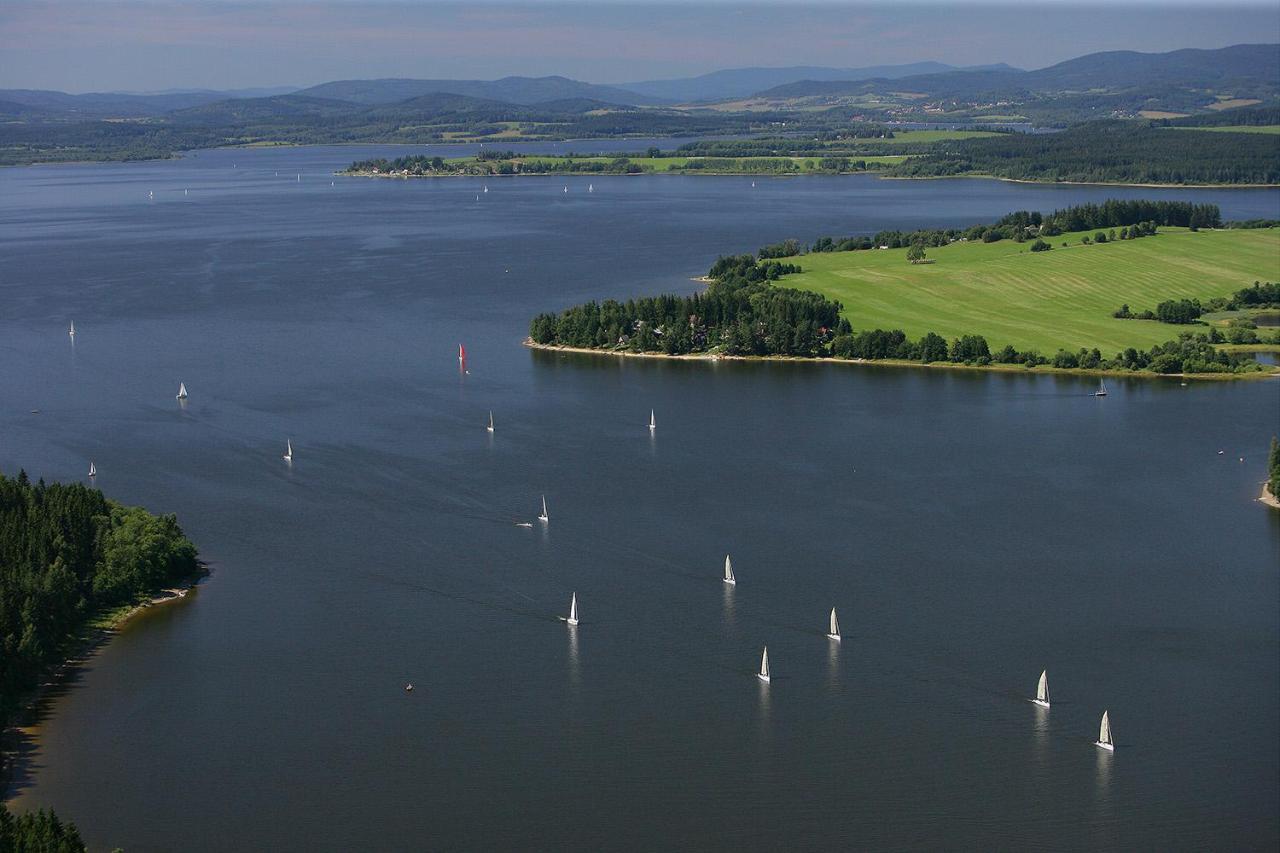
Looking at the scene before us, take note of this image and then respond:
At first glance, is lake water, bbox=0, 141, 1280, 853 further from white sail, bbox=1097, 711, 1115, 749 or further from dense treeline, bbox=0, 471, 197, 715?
dense treeline, bbox=0, 471, 197, 715

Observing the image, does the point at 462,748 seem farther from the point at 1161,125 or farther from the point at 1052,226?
the point at 1161,125

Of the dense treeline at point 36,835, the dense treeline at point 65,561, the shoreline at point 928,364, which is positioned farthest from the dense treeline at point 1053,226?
the dense treeline at point 36,835

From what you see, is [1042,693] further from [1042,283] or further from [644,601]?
[1042,283]

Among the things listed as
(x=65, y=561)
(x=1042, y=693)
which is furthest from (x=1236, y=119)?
(x=65, y=561)

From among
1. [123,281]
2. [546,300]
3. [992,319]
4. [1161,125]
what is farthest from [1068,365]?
[1161,125]

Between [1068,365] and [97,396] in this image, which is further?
[1068,365]
